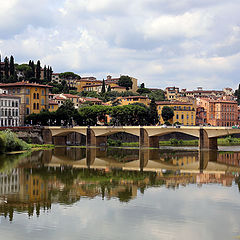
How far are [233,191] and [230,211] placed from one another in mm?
8721

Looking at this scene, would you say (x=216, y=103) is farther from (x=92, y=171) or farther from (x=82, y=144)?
(x=92, y=171)

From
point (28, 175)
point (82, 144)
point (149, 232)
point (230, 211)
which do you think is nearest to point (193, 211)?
point (230, 211)

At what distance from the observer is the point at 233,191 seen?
40500 mm

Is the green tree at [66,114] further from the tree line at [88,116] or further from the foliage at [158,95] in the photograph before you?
the foliage at [158,95]

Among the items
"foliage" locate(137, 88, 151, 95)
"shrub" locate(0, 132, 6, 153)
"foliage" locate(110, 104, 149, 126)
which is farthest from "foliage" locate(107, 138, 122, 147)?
"foliage" locate(137, 88, 151, 95)

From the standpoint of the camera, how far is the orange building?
153750mm

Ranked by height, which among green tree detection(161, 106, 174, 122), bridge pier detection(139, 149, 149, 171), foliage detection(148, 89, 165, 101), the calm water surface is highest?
foliage detection(148, 89, 165, 101)

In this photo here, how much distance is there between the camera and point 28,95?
105688 millimetres

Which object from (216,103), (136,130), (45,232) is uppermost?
(216,103)

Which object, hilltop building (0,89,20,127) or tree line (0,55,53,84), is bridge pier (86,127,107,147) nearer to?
hilltop building (0,89,20,127)

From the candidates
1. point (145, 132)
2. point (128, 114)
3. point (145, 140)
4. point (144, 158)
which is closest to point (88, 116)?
point (128, 114)

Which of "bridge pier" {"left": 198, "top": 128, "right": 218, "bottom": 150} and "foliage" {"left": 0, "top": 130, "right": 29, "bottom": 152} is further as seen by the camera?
"bridge pier" {"left": 198, "top": 128, "right": 218, "bottom": 150}

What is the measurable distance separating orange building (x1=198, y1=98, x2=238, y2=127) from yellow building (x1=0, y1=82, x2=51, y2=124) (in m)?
67.1

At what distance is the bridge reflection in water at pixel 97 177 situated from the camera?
121 feet
